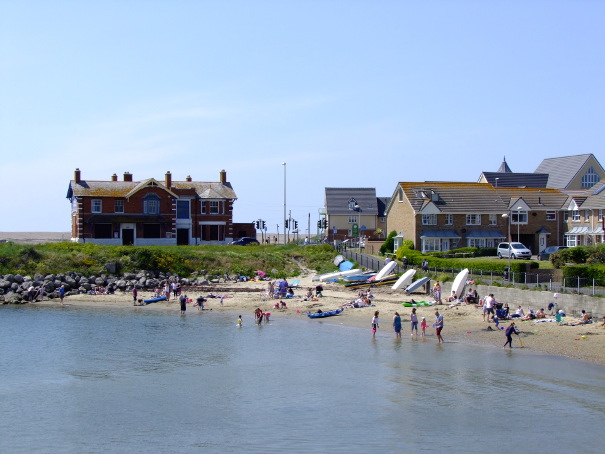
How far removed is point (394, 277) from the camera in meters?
54.6

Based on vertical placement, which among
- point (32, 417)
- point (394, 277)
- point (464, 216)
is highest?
point (464, 216)

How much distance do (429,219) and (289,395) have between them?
4357 centimetres

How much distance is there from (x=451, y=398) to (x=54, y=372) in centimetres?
1800

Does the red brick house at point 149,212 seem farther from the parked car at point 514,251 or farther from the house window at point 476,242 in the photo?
the parked car at point 514,251

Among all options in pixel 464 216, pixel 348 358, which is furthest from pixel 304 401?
pixel 464 216

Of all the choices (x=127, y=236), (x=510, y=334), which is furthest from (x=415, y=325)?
(x=127, y=236)

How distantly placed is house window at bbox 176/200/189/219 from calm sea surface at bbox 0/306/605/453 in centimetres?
3796

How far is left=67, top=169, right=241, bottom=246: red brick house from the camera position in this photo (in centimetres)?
7538

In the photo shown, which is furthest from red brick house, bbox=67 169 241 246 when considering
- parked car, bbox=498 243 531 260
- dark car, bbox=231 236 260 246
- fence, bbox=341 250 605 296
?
fence, bbox=341 250 605 296

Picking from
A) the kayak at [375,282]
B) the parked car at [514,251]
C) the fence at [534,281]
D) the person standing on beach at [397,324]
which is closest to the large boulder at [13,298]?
the kayak at [375,282]

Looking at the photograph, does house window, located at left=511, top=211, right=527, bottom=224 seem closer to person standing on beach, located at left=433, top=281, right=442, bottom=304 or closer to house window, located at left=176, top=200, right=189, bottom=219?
person standing on beach, located at left=433, top=281, right=442, bottom=304

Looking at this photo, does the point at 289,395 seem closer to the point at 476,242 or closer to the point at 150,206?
the point at 476,242

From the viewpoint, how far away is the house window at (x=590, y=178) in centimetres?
8988

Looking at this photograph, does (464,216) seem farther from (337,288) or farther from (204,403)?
(204,403)
